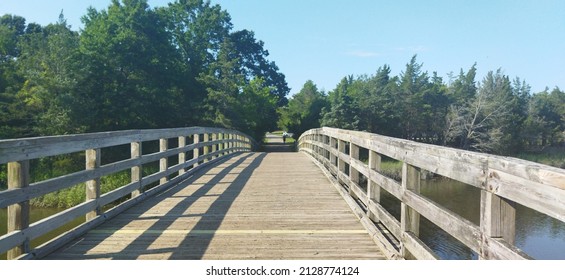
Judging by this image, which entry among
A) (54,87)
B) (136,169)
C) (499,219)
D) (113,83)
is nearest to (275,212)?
Answer: (136,169)

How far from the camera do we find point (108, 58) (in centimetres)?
3272

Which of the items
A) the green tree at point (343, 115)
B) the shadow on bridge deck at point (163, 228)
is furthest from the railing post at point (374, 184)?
the green tree at point (343, 115)

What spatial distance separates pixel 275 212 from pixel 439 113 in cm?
5636

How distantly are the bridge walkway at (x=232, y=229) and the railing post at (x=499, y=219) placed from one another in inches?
57.5

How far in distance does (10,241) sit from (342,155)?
4.66 m

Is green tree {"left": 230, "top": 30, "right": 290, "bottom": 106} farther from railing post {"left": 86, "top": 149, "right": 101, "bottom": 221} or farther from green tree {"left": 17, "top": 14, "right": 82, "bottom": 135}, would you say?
railing post {"left": 86, "top": 149, "right": 101, "bottom": 221}

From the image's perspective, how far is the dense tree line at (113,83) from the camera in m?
28.7

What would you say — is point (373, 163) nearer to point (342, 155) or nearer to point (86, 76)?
point (342, 155)

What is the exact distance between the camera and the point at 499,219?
7.27 ft

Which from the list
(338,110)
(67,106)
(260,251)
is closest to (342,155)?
(260,251)

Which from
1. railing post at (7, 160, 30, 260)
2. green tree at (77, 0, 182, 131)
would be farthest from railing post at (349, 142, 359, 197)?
green tree at (77, 0, 182, 131)

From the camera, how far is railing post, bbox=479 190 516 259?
7.17ft

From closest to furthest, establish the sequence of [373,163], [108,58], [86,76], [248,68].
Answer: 1. [373,163]
2. [86,76]
3. [108,58]
4. [248,68]

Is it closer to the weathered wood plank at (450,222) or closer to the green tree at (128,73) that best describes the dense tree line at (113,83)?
the green tree at (128,73)
